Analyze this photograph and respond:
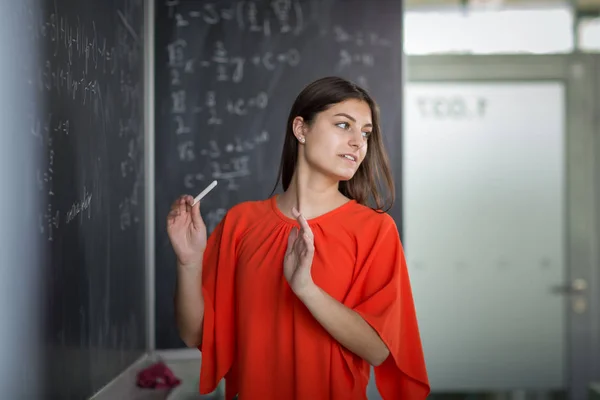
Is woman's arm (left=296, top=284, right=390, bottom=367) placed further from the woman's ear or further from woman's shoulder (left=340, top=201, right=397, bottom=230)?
the woman's ear

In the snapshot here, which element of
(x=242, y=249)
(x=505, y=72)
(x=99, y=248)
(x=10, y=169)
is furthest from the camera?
(x=505, y=72)

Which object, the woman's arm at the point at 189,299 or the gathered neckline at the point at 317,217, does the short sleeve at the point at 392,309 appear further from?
the woman's arm at the point at 189,299

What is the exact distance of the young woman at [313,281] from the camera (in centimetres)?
130

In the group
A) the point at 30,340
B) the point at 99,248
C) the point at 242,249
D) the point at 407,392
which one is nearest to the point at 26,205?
the point at 30,340

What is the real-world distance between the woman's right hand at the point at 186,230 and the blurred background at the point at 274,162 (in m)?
0.25

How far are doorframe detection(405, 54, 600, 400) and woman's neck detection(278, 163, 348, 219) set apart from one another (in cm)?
200

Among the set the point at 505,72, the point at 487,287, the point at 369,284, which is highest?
the point at 505,72

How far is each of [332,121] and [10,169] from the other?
614 mm

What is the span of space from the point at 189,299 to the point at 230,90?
1409 millimetres

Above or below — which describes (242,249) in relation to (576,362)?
above

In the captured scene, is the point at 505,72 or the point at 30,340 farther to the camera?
the point at 505,72

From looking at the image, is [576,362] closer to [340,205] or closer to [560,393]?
[560,393]

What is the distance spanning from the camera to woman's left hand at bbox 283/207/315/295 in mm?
1185

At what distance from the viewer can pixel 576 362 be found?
3309mm
